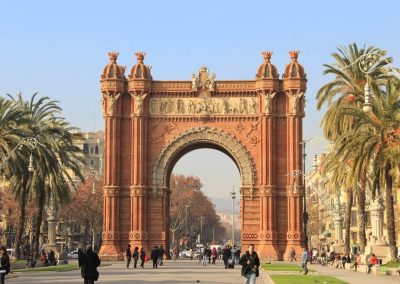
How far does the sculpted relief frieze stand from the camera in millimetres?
76688

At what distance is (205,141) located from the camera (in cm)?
7706

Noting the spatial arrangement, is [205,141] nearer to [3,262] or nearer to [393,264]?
[393,264]

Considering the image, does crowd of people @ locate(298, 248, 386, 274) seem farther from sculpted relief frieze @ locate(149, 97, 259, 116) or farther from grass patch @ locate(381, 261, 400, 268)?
sculpted relief frieze @ locate(149, 97, 259, 116)

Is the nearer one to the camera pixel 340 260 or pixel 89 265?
pixel 89 265

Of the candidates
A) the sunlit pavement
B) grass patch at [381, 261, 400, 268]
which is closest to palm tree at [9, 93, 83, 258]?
the sunlit pavement

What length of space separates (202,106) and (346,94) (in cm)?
1820

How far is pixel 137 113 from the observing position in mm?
76375

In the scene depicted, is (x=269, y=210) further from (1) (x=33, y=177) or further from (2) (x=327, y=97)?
(1) (x=33, y=177)

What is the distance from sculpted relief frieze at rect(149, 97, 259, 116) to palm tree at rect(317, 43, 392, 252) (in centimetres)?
1343

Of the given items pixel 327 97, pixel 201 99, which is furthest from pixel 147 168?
pixel 327 97

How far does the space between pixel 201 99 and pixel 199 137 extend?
3276mm

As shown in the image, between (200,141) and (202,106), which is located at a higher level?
(202,106)

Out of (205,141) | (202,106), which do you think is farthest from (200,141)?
(202,106)

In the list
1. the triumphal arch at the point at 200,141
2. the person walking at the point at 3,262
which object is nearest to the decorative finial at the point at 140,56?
the triumphal arch at the point at 200,141
